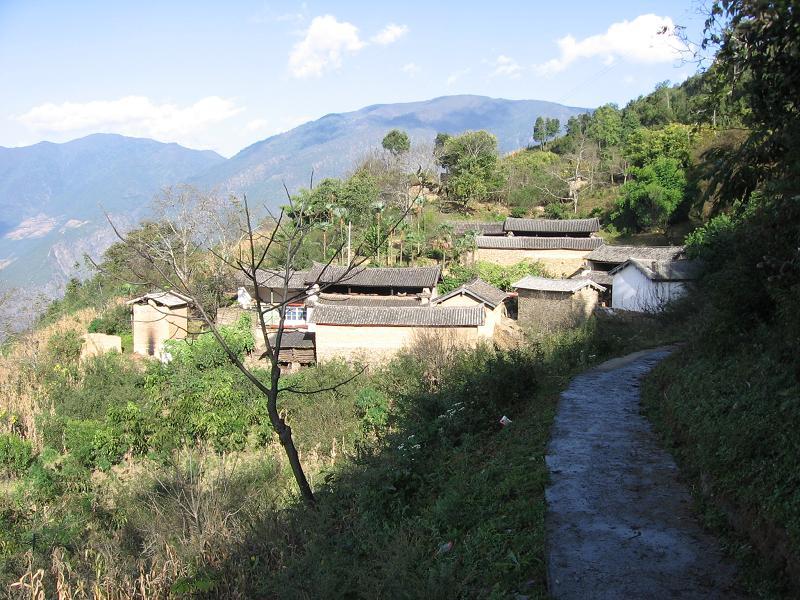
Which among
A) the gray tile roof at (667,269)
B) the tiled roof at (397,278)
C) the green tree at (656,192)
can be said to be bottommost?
the tiled roof at (397,278)

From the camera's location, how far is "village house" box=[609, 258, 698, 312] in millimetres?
23375

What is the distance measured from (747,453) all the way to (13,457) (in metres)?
14.6

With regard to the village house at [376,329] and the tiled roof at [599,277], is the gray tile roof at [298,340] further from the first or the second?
the tiled roof at [599,277]

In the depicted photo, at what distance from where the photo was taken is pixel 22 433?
15.9 metres

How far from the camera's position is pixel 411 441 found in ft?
24.5

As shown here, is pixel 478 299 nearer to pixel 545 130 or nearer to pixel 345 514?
pixel 345 514

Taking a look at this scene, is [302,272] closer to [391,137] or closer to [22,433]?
[22,433]

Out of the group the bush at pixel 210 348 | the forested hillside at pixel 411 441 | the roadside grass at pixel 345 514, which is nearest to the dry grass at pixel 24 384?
the forested hillside at pixel 411 441

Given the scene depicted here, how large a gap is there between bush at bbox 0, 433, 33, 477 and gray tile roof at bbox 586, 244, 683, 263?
2457cm

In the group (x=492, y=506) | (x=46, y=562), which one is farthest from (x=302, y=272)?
(x=492, y=506)

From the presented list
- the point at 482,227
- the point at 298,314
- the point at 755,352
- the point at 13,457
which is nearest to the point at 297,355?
the point at 298,314

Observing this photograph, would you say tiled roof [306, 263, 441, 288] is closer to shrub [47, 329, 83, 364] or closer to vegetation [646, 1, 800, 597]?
shrub [47, 329, 83, 364]

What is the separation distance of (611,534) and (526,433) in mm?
2845

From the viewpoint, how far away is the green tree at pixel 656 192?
112 feet
